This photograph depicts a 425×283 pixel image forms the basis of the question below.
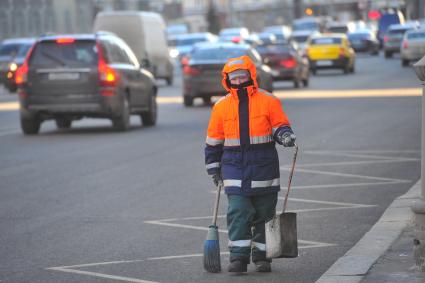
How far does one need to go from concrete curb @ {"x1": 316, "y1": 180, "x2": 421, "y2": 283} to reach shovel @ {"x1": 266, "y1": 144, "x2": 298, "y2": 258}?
29cm

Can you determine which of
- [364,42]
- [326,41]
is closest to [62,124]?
[326,41]

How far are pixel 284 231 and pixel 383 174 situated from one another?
21.9 ft

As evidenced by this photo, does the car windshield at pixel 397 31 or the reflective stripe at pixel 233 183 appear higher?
the reflective stripe at pixel 233 183

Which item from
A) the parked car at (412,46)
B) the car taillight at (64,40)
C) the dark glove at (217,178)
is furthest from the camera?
the parked car at (412,46)

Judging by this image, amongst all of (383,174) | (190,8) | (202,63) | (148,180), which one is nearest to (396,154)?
(383,174)

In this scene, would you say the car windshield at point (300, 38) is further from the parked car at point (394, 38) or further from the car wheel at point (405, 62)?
the car wheel at point (405, 62)

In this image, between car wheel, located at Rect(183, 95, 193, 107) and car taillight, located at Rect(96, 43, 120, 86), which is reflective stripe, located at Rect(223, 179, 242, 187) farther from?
car wheel, located at Rect(183, 95, 193, 107)

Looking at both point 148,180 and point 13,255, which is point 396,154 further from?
point 13,255

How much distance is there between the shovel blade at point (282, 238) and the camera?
862 centimetres

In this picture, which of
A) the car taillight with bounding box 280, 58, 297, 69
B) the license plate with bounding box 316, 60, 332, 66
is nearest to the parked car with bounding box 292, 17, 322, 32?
the license plate with bounding box 316, 60, 332, 66

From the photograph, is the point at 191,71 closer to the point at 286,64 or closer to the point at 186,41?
the point at 286,64

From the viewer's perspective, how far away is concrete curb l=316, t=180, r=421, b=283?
27.1 ft

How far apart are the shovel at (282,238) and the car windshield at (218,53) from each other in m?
23.0

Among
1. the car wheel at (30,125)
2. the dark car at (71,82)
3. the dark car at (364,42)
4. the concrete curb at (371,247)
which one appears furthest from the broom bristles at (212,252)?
the dark car at (364,42)
